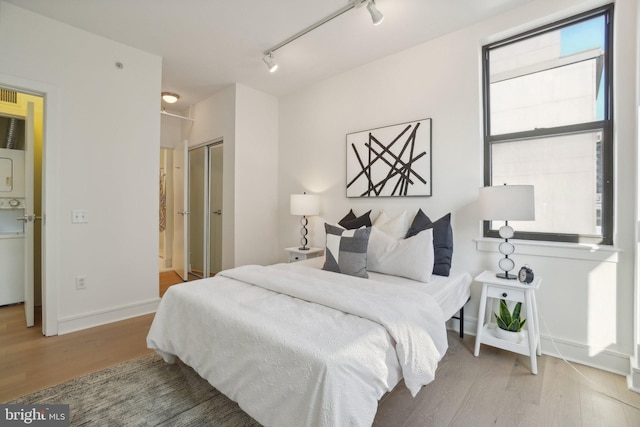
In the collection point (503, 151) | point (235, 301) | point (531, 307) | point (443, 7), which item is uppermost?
point (443, 7)

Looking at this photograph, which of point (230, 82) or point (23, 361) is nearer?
point (23, 361)

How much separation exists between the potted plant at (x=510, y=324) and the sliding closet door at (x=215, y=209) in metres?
3.64

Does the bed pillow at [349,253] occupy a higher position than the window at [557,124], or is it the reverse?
the window at [557,124]

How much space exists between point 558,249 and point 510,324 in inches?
27.0

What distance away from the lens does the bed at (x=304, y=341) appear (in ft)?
3.60

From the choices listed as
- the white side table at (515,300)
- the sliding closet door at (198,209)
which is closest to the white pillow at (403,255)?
the white side table at (515,300)

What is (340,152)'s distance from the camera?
141 inches

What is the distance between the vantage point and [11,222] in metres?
3.34

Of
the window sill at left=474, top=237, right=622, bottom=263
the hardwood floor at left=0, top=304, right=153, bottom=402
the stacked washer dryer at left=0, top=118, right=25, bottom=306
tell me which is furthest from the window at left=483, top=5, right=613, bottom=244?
the stacked washer dryer at left=0, top=118, right=25, bottom=306

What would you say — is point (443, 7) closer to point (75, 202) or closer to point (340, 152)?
point (340, 152)

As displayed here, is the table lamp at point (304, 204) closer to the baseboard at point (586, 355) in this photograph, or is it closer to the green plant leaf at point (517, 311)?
the green plant leaf at point (517, 311)

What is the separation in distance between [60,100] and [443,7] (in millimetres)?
3408

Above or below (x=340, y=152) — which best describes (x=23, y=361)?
below

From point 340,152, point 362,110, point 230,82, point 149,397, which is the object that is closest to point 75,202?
point 149,397
